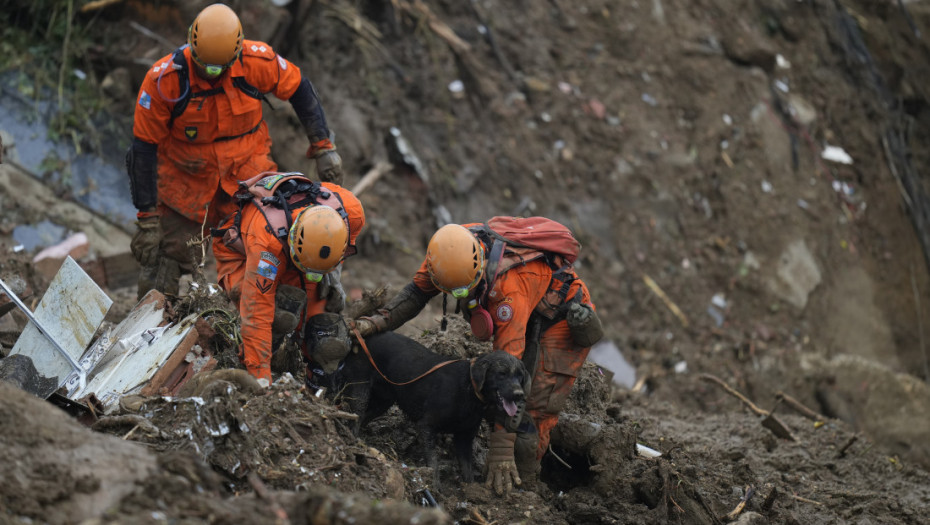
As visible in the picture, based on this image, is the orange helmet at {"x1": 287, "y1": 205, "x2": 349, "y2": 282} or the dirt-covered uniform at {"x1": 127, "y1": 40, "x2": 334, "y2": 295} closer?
the orange helmet at {"x1": 287, "y1": 205, "x2": 349, "y2": 282}

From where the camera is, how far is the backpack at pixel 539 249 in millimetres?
5102

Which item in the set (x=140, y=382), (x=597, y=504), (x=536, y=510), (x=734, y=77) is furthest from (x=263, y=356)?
(x=734, y=77)

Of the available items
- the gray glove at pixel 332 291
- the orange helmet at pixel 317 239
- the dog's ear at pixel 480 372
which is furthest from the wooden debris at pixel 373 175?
the dog's ear at pixel 480 372

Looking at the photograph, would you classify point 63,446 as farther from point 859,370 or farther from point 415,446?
point 859,370

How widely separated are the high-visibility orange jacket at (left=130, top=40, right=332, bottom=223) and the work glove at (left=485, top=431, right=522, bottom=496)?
7.82ft

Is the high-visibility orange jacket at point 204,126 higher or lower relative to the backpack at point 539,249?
higher

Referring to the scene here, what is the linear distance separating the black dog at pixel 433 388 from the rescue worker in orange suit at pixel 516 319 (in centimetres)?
13

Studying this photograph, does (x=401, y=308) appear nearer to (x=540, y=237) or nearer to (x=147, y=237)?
(x=540, y=237)

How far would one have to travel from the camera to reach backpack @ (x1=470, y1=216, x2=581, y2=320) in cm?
510

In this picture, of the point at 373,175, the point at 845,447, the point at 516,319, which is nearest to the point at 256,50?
the point at 516,319

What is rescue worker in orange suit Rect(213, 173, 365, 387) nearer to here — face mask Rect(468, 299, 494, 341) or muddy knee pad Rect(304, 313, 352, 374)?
muddy knee pad Rect(304, 313, 352, 374)

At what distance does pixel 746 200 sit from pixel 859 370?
2.67 meters

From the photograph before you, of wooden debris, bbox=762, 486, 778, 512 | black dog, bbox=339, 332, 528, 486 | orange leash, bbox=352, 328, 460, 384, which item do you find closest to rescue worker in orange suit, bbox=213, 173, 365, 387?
orange leash, bbox=352, 328, 460, 384

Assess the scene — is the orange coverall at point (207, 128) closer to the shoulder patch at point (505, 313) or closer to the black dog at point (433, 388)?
the black dog at point (433, 388)
